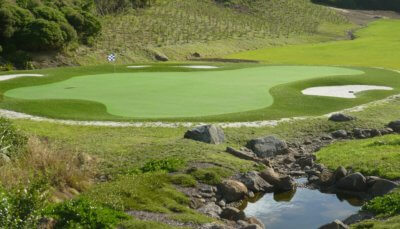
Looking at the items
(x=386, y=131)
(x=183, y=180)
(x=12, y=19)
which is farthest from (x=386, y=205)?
(x=12, y=19)

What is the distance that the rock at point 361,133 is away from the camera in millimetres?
26844

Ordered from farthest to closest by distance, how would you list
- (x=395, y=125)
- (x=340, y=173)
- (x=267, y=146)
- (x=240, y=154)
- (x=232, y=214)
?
1. (x=395, y=125)
2. (x=267, y=146)
3. (x=240, y=154)
4. (x=340, y=173)
5. (x=232, y=214)

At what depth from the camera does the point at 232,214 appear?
1675cm

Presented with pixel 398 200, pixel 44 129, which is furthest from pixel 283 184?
pixel 44 129

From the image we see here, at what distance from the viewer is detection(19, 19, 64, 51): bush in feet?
159

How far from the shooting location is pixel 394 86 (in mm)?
37656

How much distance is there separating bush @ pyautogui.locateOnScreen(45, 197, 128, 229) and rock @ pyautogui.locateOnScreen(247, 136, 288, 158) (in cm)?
956

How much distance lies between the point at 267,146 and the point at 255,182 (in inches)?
169

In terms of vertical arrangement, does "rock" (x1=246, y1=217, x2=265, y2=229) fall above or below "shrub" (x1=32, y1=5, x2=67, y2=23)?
below

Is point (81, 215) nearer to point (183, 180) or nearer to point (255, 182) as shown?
point (183, 180)

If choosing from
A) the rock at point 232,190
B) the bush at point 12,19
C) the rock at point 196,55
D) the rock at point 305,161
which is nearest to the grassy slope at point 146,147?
the rock at point 232,190

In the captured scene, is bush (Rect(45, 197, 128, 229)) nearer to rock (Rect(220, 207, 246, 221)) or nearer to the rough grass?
the rough grass

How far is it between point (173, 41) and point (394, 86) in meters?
32.5

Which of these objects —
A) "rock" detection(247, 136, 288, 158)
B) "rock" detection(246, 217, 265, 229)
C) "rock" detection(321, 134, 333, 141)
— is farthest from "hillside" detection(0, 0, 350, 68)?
"rock" detection(246, 217, 265, 229)
